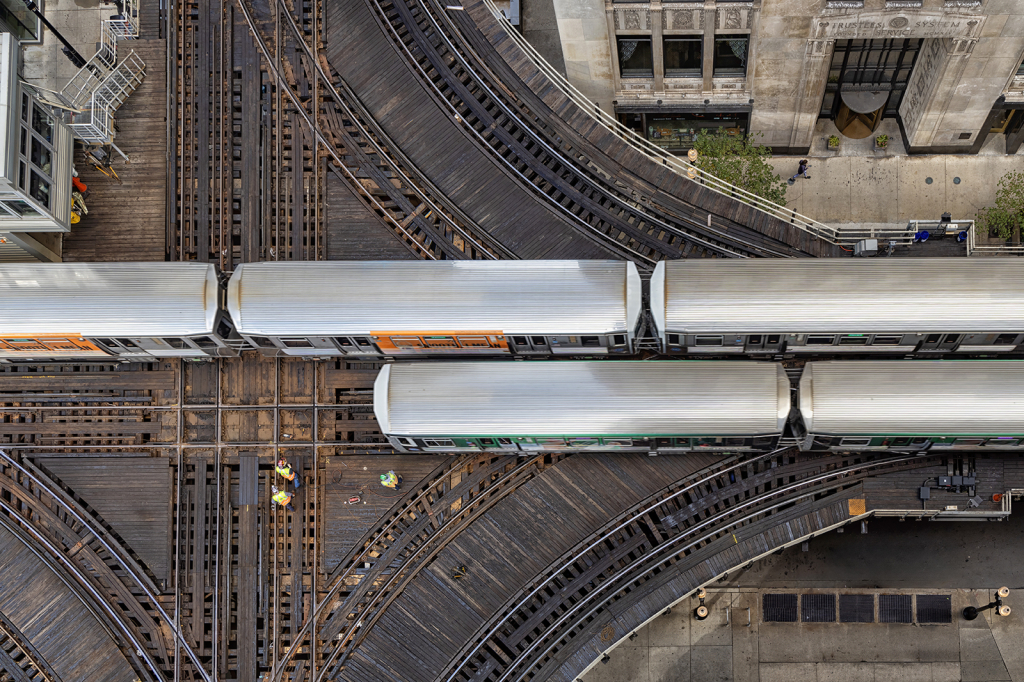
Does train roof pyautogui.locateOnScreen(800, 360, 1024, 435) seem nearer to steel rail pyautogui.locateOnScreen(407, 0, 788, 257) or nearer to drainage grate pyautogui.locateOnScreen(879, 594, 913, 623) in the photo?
steel rail pyautogui.locateOnScreen(407, 0, 788, 257)

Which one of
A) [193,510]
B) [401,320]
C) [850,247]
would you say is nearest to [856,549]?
[850,247]

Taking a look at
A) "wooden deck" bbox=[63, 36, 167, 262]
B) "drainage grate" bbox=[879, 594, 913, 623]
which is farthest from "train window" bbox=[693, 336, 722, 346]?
"wooden deck" bbox=[63, 36, 167, 262]

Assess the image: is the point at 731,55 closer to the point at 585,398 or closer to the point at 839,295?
the point at 839,295

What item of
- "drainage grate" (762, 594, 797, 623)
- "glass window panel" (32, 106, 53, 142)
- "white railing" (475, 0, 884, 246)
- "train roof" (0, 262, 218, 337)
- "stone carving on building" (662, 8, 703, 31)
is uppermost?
"stone carving on building" (662, 8, 703, 31)

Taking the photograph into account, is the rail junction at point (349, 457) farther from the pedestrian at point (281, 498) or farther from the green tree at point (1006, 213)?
the green tree at point (1006, 213)

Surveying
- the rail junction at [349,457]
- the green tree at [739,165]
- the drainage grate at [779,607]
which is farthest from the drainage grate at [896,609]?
the green tree at [739,165]

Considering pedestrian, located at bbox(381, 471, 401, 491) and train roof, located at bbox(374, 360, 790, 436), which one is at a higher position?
train roof, located at bbox(374, 360, 790, 436)

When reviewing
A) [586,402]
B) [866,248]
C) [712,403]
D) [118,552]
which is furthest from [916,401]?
[118,552]

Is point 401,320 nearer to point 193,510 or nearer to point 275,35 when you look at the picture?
point 193,510
